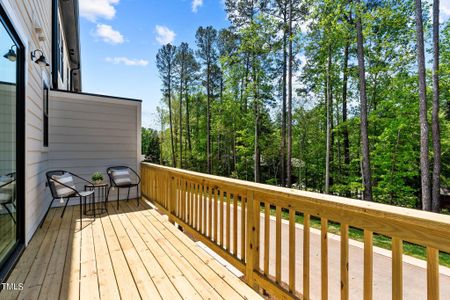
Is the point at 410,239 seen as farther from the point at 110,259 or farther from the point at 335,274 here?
the point at 335,274

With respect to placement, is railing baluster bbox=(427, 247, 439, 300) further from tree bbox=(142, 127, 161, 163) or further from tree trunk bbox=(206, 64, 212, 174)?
tree bbox=(142, 127, 161, 163)

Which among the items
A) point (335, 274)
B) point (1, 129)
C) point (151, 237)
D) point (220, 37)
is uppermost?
point (220, 37)

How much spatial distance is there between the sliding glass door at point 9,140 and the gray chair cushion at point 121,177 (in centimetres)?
238

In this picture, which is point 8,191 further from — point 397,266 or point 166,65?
point 166,65

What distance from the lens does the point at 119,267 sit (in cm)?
243

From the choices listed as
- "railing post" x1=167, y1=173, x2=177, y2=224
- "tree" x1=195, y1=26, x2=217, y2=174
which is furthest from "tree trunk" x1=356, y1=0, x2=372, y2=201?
"tree" x1=195, y1=26, x2=217, y2=174

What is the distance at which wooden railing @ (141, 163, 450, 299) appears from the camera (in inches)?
42.0

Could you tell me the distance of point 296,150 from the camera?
1820 centimetres

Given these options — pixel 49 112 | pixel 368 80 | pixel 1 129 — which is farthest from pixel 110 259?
pixel 368 80

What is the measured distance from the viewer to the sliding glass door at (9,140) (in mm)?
2148

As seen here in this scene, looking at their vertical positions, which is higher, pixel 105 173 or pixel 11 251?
pixel 105 173

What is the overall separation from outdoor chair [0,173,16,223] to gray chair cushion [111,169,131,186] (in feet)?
8.32

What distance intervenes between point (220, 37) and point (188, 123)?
24.3 ft

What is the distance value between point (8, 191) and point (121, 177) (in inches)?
114
